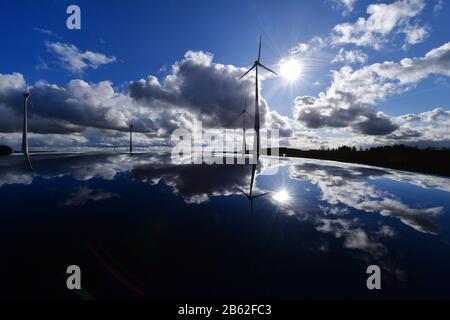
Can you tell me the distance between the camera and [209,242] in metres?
5.59

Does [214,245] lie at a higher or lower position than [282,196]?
lower

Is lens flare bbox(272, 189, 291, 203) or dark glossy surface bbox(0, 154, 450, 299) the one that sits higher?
lens flare bbox(272, 189, 291, 203)

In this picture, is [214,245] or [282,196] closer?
[214,245]

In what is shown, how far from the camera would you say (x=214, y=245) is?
5.43m

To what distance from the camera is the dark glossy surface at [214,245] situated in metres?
3.98

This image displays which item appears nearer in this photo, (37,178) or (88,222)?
(88,222)

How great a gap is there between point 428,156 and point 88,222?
3226 inches

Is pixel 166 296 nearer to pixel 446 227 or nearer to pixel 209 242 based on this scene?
pixel 209 242

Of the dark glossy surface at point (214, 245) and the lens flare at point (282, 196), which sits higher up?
the lens flare at point (282, 196)

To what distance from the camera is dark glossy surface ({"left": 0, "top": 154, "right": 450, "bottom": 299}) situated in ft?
13.0

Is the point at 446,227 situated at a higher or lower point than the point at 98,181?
lower

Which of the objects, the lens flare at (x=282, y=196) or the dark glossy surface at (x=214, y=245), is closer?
the dark glossy surface at (x=214, y=245)

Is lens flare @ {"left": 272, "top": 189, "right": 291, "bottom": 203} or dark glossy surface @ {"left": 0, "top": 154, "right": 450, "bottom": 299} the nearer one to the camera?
dark glossy surface @ {"left": 0, "top": 154, "right": 450, "bottom": 299}
